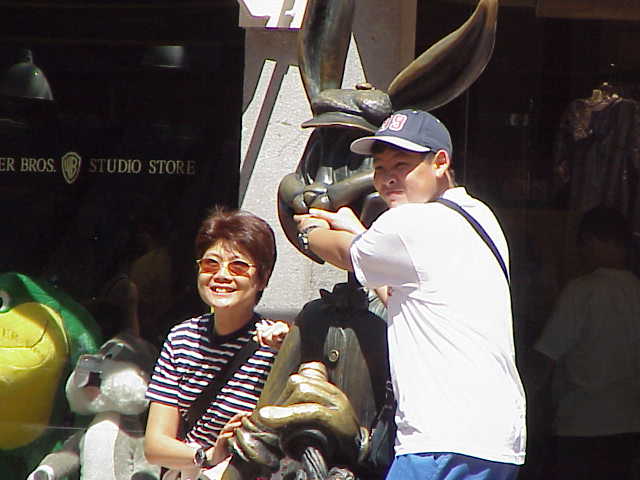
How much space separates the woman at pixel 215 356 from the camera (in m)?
3.69

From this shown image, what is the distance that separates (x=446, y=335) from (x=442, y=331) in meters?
0.01

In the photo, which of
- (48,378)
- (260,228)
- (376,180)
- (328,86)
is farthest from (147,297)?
(376,180)

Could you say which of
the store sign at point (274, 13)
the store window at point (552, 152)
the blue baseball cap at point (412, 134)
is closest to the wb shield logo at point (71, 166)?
the store sign at point (274, 13)

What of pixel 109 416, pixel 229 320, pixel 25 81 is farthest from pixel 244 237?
pixel 25 81

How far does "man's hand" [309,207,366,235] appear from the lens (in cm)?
323

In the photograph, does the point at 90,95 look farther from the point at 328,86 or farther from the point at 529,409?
the point at 529,409

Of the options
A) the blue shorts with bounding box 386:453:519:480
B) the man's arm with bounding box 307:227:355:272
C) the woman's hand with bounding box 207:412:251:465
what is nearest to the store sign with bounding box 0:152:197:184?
the woman's hand with bounding box 207:412:251:465

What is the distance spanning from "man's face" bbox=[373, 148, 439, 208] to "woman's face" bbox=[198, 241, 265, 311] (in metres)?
0.74

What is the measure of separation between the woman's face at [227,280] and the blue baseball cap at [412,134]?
73 centimetres

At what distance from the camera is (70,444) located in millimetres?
5164

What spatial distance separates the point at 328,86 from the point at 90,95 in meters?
1.98

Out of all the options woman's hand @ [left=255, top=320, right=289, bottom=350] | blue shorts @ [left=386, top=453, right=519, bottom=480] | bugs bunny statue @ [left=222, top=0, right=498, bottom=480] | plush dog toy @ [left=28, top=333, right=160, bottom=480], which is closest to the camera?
blue shorts @ [left=386, top=453, right=519, bottom=480]

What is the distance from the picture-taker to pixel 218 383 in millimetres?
3699

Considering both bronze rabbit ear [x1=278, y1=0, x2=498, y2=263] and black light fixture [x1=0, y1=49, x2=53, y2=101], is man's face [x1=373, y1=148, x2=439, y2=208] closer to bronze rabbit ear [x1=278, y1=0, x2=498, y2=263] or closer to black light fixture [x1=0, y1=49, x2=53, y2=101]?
bronze rabbit ear [x1=278, y1=0, x2=498, y2=263]
